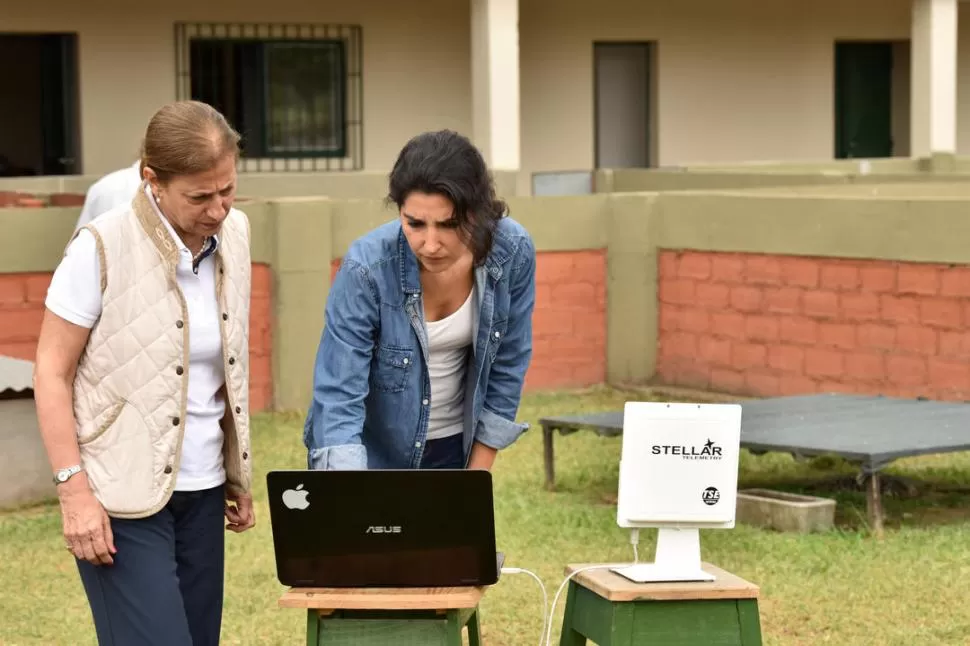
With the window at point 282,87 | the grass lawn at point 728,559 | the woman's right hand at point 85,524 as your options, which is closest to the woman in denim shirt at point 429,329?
the woman's right hand at point 85,524

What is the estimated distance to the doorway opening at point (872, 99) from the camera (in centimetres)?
2338

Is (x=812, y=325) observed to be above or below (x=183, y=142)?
below

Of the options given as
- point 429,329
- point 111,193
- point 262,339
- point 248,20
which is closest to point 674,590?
point 429,329

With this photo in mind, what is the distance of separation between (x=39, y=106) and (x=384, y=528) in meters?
16.3

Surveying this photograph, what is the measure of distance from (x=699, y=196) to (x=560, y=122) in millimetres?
8717

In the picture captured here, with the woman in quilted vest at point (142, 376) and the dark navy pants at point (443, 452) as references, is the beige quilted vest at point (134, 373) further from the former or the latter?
the dark navy pants at point (443, 452)

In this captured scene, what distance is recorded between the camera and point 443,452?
4605 millimetres

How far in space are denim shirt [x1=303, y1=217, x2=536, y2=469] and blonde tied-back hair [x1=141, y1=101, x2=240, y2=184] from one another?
489 mm

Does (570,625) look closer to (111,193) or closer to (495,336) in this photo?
(495,336)

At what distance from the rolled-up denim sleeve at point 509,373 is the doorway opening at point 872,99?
19.4 m

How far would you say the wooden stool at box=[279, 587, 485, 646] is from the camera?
161 inches

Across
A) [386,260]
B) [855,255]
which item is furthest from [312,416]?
[855,255]

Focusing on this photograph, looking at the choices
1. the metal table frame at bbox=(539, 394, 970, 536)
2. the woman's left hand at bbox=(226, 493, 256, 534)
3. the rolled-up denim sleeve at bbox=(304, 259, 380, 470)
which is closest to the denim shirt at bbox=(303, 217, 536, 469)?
the rolled-up denim sleeve at bbox=(304, 259, 380, 470)

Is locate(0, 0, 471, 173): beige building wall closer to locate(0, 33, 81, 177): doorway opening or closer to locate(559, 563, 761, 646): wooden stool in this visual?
locate(0, 33, 81, 177): doorway opening
